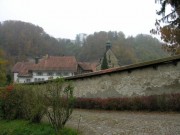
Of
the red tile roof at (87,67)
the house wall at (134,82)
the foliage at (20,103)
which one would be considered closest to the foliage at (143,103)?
the house wall at (134,82)

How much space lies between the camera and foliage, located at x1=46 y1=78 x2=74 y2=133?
32.8 ft

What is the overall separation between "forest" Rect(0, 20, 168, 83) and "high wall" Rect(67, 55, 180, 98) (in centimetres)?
3749

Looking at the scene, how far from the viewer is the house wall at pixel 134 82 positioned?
49.9ft

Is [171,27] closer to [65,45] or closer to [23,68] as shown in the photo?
[23,68]

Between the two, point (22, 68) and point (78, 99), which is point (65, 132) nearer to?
point (78, 99)

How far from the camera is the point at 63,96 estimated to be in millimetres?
10398

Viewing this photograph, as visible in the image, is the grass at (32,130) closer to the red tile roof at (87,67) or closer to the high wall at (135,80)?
the high wall at (135,80)

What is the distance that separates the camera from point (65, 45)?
272 ft

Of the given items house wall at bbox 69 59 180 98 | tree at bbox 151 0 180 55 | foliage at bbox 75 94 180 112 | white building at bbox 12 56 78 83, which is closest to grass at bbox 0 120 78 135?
foliage at bbox 75 94 180 112

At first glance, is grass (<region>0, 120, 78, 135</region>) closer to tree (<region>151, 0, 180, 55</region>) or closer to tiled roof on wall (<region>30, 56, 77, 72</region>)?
tree (<region>151, 0, 180, 55</region>)

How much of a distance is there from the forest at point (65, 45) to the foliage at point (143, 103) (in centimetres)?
4040

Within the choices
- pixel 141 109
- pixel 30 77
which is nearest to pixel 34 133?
pixel 141 109

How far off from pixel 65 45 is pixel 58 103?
73.6m

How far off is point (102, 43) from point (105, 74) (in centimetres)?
5251
